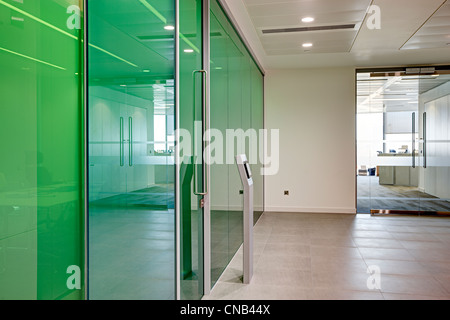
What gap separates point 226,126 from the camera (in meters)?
4.47

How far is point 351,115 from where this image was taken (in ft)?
27.8

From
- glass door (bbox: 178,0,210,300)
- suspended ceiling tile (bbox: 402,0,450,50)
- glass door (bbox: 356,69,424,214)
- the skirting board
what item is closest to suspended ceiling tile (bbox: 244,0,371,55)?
suspended ceiling tile (bbox: 402,0,450,50)

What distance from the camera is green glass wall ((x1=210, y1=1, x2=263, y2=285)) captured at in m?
3.97

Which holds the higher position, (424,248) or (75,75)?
(75,75)

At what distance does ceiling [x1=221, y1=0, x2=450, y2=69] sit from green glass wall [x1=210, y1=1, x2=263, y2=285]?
0.39m

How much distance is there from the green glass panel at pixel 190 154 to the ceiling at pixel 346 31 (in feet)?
3.70

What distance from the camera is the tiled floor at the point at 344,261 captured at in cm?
369

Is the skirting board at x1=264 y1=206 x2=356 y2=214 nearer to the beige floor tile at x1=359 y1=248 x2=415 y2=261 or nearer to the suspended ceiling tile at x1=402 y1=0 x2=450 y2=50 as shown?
the beige floor tile at x1=359 y1=248 x2=415 y2=261

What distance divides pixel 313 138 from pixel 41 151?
773cm

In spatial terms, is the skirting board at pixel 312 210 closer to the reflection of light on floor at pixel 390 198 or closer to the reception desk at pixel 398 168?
the reflection of light on floor at pixel 390 198

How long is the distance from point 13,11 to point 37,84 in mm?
261

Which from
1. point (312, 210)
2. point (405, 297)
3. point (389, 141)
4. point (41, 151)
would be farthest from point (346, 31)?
point (41, 151)

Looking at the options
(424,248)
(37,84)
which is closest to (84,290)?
(37,84)
